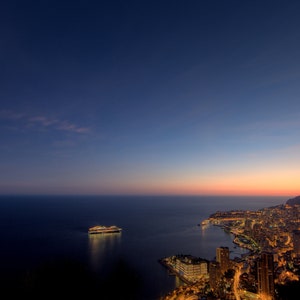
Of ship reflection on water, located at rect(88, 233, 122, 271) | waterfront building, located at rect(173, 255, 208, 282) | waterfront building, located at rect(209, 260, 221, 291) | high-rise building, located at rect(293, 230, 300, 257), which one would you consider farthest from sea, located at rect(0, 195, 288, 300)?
high-rise building, located at rect(293, 230, 300, 257)

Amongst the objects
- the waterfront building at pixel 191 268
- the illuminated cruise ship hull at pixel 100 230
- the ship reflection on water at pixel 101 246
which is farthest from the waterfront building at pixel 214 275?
the illuminated cruise ship hull at pixel 100 230

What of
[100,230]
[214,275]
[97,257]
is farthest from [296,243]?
[100,230]

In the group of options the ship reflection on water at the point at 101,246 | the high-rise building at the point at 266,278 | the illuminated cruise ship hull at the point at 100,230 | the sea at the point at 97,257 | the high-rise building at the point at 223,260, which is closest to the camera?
the sea at the point at 97,257

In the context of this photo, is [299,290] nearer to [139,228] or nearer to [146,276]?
[146,276]

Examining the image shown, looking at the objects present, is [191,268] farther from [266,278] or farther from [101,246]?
[101,246]

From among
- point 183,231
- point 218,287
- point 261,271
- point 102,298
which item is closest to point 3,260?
point 102,298

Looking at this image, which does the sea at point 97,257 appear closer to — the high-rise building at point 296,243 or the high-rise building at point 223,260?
the high-rise building at point 223,260

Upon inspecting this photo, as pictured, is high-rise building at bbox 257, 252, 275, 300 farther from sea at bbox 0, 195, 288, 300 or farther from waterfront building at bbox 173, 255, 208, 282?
sea at bbox 0, 195, 288, 300
